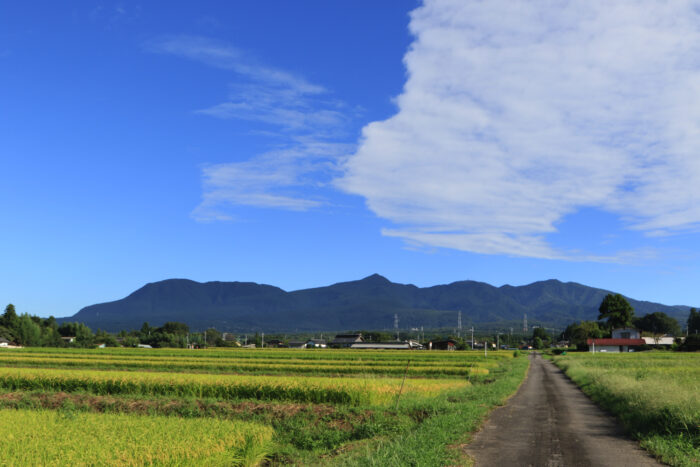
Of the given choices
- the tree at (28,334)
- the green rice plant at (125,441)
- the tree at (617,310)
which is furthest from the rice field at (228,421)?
the tree at (617,310)

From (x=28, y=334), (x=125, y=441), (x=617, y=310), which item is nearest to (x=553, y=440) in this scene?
(x=125, y=441)

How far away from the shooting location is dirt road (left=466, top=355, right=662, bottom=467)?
15.1 meters

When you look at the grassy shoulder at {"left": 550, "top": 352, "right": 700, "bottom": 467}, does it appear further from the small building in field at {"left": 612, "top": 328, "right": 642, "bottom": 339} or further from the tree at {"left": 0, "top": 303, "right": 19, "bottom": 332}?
the tree at {"left": 0, "top": 303, "right": 19, "bottom": 332}

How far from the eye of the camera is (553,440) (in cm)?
1819

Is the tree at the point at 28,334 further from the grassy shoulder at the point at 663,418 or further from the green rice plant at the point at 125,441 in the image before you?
the grassy shoulder at the point at 663,418

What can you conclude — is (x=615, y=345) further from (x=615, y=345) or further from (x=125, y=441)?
(x=125, y=441)

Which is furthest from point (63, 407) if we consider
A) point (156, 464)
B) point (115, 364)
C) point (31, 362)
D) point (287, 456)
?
point (31, 362)

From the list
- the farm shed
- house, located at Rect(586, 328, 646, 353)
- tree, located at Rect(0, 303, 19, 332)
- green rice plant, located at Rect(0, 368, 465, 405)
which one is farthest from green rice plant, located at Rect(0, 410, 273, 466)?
tree, located at Rect(0, 303, 19, 332)

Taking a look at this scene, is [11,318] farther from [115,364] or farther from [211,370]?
[211,370]

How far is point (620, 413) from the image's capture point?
Result: 24.1m

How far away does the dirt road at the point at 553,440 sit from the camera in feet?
49.6

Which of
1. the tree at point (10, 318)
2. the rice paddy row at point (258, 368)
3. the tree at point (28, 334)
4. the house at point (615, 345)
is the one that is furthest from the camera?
the tree at point (10, 318)

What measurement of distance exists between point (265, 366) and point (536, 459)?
42896 millimetres

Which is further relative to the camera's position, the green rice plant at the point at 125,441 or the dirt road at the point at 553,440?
the dirt road at the point at 553,440
